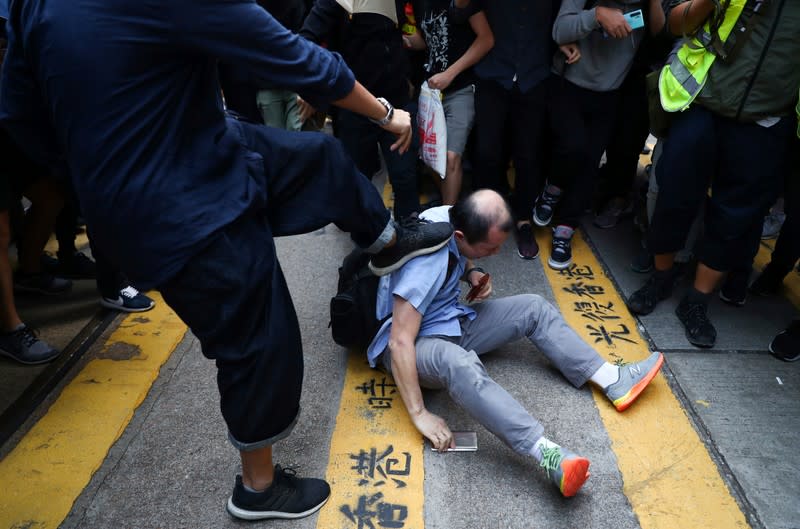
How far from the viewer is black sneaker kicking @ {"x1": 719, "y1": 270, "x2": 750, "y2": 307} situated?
317 centimetres

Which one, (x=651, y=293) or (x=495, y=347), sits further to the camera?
(x=651, y=293)

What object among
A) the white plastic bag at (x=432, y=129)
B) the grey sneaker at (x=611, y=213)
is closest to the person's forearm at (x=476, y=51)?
the white plastic bag at (x=432, y=129)

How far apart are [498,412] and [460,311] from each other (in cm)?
57

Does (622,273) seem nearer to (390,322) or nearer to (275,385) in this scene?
(390,322)

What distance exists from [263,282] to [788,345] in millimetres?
2591

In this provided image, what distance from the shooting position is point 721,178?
2832 mm

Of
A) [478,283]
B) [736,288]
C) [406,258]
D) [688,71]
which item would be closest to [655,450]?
[478,283]

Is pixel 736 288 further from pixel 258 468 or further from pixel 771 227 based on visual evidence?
pixel 258 468

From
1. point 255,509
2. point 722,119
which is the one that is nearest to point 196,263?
point 255,509

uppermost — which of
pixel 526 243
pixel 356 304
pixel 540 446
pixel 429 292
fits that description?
pixel 429 292

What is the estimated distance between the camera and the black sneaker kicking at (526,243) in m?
3.66

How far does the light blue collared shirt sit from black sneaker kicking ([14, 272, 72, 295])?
213 cm

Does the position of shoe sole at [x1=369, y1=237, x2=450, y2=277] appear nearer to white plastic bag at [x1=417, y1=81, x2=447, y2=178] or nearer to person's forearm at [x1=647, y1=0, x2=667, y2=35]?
white plastic bag at [x1=417, y1=81, x2=447, y2=178]

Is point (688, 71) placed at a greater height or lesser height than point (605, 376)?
greater
